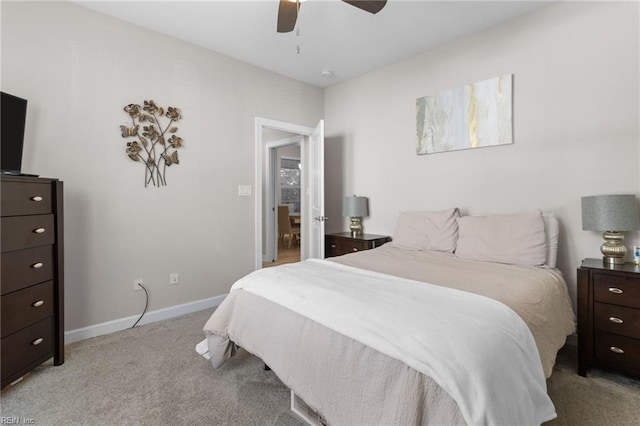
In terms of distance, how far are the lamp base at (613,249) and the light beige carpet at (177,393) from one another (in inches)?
29.0

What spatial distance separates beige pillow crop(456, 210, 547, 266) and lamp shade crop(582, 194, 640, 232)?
0.33 m

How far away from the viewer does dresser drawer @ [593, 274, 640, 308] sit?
179cm

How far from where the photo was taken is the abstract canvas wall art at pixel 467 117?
8.73ft

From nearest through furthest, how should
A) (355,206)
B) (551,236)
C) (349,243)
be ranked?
(551,236) → (349,243) → (355,206)

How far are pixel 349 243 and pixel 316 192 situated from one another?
2.79ft

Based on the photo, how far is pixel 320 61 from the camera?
3420mm

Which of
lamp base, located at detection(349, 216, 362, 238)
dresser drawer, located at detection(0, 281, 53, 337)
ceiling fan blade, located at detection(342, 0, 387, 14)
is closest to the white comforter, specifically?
dresser drawer, located at detection(0, 281, 53, 337)

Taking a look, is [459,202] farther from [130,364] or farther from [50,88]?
[50,88]

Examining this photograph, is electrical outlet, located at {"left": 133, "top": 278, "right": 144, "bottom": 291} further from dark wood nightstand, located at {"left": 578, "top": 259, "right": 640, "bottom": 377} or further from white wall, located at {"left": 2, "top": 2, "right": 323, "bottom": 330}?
dark wood nightstand, located at {"left": 578, "top": 259, "right": 640, "bottom": 377}

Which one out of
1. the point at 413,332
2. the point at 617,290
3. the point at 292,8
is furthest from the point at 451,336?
the point at 292,8

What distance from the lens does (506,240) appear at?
231 centimetres

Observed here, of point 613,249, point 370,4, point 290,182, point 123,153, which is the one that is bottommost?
point 613,249

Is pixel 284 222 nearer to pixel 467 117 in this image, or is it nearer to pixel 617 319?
pixel 467 117

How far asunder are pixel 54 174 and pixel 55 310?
40.4 inches
